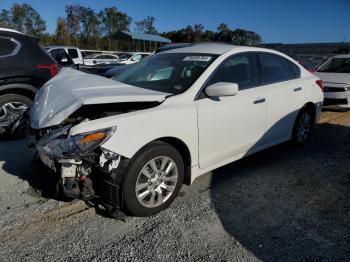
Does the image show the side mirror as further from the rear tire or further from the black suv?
the black suv

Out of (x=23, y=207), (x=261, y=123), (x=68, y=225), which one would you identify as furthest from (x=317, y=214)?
(x=23, y=207)

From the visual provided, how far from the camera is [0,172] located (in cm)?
461

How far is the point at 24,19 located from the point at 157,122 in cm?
5831

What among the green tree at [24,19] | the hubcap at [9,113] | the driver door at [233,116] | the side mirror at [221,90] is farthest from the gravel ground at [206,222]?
the green tree at [24,19]

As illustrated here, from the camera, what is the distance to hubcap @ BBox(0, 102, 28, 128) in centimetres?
583

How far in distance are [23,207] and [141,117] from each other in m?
1.60

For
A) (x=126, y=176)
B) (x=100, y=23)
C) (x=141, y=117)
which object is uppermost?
(x=100, y=23)

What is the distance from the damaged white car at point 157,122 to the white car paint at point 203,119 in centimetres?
1

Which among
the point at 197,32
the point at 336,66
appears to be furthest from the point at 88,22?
the point at 336,66

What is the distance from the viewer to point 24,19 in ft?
179

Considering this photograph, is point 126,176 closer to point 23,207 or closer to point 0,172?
point 23,207

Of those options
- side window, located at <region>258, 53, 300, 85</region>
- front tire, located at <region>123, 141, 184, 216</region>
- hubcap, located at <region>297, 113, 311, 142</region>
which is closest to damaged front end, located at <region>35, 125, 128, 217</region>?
front tire, located at <region>123, 141, 184, 216</region>

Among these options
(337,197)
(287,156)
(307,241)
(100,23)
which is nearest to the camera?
(307,241)

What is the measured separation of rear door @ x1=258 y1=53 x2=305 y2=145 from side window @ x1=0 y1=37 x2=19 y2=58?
3.94 meters
